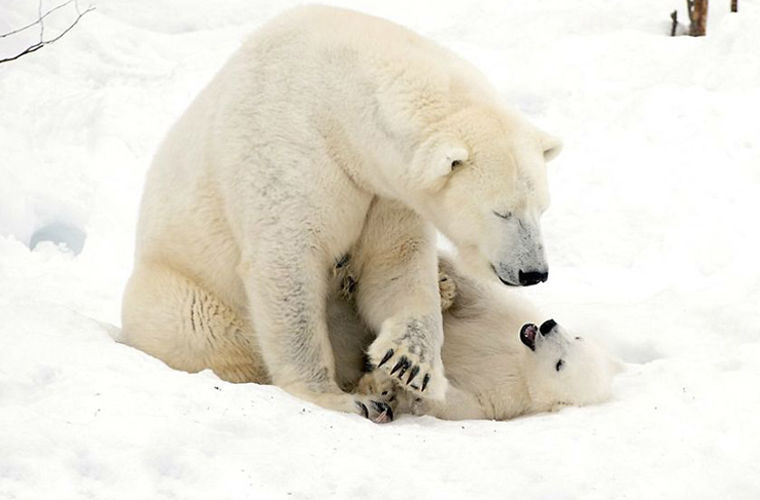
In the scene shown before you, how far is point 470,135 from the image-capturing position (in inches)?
152

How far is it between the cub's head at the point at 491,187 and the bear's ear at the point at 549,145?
1.7 inches

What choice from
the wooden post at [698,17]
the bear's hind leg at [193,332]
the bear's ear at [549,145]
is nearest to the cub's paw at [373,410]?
the bear's hind leg at [193,332]

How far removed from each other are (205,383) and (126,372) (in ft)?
Answer: 0.88

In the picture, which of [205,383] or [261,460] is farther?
[205,383]

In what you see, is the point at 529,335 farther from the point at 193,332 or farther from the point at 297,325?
the point at 193,332

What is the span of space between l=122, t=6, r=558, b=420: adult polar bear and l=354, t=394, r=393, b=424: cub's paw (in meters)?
0.07

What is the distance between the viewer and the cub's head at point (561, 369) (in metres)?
4.28

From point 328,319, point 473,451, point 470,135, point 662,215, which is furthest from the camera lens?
point 662,215

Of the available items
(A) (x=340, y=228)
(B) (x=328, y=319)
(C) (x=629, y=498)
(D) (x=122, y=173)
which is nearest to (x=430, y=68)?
(A) (x=340, y=228)

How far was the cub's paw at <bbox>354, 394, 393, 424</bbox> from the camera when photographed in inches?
163

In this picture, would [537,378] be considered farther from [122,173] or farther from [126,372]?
[122,173]

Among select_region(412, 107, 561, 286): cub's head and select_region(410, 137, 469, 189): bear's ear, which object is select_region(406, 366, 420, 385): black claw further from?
select_region(410, 137, 469, 189): bear's ear

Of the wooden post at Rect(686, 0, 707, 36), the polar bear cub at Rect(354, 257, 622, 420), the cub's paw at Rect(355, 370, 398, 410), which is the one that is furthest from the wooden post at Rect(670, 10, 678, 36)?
the cub's paw at Rect(355, 370, 398, 410)

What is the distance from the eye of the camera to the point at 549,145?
406 cm
